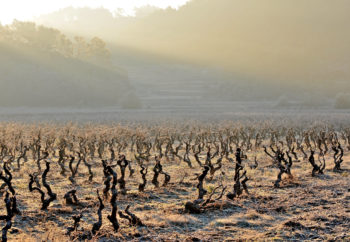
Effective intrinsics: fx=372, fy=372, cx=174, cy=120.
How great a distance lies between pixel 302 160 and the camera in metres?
19.8

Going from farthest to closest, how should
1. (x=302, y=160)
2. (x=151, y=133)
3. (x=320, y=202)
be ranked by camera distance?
(x=151, y=133), (x=302, y=160), (x=320, y=202)

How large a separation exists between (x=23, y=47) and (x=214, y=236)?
87391mm

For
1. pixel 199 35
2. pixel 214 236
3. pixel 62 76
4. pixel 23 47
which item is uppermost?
pixel 199 35

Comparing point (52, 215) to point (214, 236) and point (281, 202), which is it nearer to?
point (214, 236)

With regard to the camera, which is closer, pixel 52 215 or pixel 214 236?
pixel 214 236

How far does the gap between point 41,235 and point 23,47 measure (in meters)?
86.0

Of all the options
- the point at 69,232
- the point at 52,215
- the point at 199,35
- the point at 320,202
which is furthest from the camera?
the point at 199,35

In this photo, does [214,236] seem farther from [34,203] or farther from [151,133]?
[151,133]

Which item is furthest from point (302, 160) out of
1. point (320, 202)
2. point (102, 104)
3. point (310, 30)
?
point (310, 30)

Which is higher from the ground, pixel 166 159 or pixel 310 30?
pixel 310 30

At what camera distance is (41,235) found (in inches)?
322

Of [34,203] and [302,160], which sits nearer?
[34,203]

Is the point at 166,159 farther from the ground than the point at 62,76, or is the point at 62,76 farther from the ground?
the point at 62,76

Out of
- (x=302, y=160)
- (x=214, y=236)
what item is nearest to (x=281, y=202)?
(x=214, y=236)
